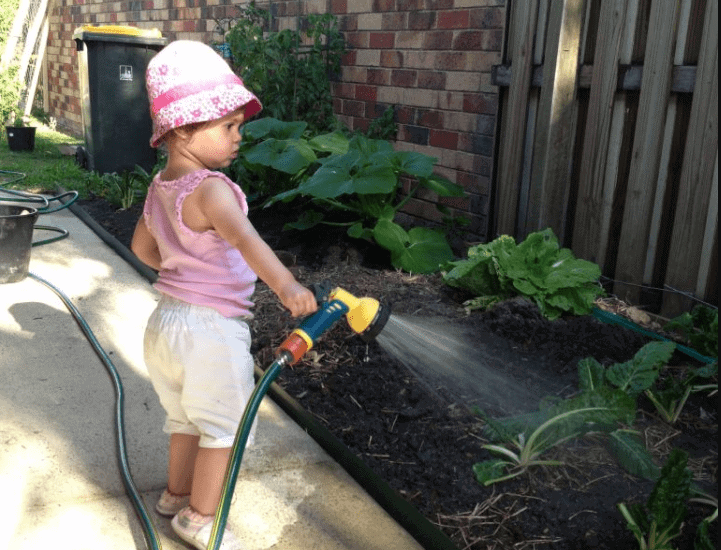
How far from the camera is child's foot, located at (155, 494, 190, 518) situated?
2222mm

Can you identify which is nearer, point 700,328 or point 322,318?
point 322,318

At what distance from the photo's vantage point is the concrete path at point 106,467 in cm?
215

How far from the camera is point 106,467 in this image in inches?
97.5

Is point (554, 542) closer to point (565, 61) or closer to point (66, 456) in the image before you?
point (66, 456)

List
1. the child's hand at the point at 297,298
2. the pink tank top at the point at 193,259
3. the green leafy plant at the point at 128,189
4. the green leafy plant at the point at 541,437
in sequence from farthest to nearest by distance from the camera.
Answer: the green leafy plant at the point at 128,189
the green leafy plant at the point at 541,437
the pink tank top at the point at 193,259
the child's hand at the point at 297,298

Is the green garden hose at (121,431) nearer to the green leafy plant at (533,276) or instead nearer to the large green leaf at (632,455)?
the large green leaf at (632,455)

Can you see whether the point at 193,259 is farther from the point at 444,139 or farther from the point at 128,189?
the point at 128,189

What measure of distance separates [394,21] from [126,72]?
3602mm

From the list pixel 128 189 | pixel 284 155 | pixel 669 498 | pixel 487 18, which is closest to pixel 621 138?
pixel 487 18

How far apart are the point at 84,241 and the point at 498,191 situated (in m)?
2.76

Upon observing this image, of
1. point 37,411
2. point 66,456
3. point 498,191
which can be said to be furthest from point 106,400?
point 498,191

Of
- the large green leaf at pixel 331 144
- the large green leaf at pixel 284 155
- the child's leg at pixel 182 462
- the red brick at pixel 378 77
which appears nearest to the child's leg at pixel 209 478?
the child's leg at pixel 182 462

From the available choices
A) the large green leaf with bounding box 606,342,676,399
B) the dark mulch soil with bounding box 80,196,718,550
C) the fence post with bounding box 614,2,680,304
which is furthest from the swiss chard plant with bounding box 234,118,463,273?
the large green leaf with bounding box 606,342,676,399

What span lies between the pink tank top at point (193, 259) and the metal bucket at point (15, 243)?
7.64ft
